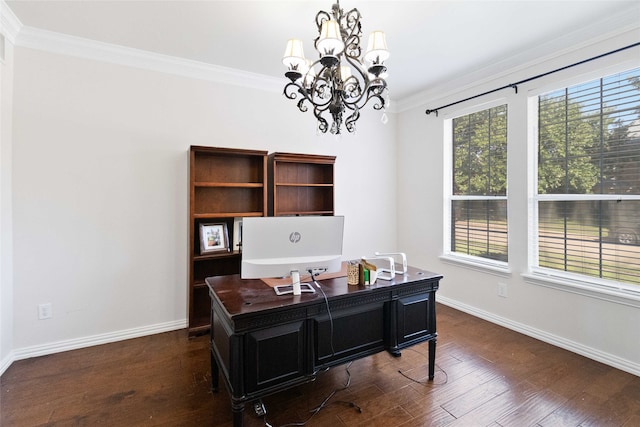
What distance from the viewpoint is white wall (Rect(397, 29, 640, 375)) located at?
2371mm

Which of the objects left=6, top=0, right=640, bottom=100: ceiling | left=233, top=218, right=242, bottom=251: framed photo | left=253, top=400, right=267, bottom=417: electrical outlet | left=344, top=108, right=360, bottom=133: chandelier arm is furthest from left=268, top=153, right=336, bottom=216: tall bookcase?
left=253, top=400, right=267, bottom=417: electrical outlet

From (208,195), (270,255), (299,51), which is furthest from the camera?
(208,195)

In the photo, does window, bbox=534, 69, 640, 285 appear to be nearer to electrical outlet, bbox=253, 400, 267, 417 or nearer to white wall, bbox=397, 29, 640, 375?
white wall, bbox=397, 29, 640, 375

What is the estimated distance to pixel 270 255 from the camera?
5.62 ft

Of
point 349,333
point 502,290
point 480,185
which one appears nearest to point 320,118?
point 349,333

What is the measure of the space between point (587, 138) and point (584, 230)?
0.80m

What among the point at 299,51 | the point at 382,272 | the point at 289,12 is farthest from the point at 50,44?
the point at 382,272

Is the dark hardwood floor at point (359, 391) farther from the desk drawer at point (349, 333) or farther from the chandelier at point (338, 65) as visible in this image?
the chandelier at point (338, 65)

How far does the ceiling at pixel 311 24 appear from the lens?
7.14ft

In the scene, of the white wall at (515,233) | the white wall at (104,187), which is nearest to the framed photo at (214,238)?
the white wall at (104,187)

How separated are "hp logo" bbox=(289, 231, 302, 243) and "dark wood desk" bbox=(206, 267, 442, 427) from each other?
1.08ft

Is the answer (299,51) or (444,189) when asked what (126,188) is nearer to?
(299,51)

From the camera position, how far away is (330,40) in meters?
1.65

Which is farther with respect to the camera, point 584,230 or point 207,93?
point 207,93
